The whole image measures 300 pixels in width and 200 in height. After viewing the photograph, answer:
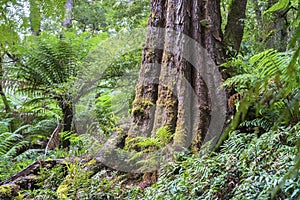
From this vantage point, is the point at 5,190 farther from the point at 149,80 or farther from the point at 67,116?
the point at 67,116

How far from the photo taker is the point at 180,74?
2627 mm

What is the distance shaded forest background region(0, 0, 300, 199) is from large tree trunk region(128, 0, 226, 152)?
0.08 metres

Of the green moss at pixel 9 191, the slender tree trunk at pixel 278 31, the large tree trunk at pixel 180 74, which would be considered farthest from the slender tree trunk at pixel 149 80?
the slender tree trunk at pixel 278 31

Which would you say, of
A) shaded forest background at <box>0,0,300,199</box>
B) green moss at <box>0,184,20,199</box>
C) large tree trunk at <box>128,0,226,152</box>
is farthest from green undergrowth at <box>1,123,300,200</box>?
large tree trunk at <box>128,0,226,152</box>

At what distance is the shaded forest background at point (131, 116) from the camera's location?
141 centimetres

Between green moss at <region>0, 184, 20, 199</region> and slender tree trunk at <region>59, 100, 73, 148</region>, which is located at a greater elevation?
slender tree trunk at <region>59, 100, 73, 148</region>

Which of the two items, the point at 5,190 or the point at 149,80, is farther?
the point at 149,80

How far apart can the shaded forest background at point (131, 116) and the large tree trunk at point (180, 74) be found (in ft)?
0.26

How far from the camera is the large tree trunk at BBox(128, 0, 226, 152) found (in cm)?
254

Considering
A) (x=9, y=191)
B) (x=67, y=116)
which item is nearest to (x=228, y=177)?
(x=9, y=191)

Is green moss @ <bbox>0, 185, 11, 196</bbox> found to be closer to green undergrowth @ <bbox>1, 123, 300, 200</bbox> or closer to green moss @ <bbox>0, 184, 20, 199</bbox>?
green moss @ <bbox>0, 184, 20, 199</bbox>

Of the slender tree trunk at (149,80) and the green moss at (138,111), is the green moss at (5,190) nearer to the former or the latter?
the slender tree trunk at (149,80)

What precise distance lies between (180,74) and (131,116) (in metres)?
0.59

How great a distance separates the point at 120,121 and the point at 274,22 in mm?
2394
